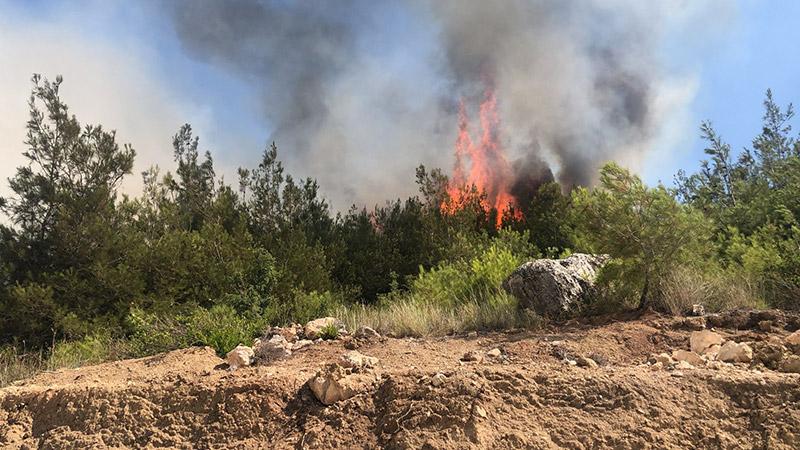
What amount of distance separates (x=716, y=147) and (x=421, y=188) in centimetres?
1373

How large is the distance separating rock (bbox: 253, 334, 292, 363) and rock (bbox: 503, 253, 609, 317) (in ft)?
11.7

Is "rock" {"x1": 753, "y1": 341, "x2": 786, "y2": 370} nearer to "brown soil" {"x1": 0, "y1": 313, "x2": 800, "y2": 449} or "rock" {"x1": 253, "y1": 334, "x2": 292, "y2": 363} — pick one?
"brown soil" {"x1": 0, "y1": 313, "x2": 800, "y2": 449}

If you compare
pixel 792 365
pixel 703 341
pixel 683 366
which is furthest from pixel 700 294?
pixel 683 366

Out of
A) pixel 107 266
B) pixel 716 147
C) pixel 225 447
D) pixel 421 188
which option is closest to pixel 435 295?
pixel 225 447

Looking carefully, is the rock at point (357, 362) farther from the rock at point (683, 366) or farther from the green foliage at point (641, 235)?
the green foliage at point (641, 235)

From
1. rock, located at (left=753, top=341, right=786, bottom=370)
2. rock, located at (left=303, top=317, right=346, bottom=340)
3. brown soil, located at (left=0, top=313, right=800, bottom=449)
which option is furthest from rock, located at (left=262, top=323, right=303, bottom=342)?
rock, located at (left=753, top=341, right=786, bottom=370)

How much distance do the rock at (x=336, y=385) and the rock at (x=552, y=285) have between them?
4675 millimetres

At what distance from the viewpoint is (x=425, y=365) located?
502 centimetres

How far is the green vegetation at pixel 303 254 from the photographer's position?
7.82 metres

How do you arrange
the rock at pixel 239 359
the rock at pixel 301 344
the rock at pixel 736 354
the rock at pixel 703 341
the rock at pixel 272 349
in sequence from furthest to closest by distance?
1. the rock at pixel 301 344
2. the rock at pixel 272 349
3. the rock at pixel 239 359
4. the rock at pixel 703 341
5. the rock at pixel 736 354

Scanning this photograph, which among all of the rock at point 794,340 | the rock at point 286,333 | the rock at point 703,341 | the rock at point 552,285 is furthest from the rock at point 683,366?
the rock at point 286,333

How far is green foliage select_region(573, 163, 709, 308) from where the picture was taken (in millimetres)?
7520

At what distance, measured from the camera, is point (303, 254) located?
46.7 feet

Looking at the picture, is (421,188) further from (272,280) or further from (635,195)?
(635,195)
